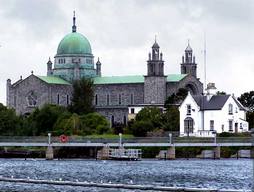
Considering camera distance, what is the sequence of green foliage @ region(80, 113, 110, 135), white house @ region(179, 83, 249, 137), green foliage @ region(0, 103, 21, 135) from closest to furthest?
white house @ region(179, 83, 249, 137), green foliage @ region(0, 103, 21, 135), green foliage @ region(80, 113, 110, 135)

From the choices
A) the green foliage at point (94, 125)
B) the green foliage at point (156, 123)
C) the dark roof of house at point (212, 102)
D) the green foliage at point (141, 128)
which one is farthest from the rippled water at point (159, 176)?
the green foliage at point (94, 125)

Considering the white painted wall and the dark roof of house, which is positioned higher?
the dark roof of house

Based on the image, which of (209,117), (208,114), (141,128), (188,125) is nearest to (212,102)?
(208,114)

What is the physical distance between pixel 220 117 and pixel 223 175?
80.8m

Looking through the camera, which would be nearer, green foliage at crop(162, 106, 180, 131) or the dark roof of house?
the dark roof of house

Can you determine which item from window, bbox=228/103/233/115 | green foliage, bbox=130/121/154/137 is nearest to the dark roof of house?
window, bbox=228/103/233/115

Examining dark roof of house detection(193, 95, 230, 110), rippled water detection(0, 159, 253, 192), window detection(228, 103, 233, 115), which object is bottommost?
rippled water detection(0, 159, 253, 192)

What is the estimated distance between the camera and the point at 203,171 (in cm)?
10956

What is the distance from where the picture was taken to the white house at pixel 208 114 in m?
182

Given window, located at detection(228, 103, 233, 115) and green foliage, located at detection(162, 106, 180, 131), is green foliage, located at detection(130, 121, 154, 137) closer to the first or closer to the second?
green foliage, located at detection(162, 106, 180, 131)

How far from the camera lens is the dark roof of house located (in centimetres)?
18155

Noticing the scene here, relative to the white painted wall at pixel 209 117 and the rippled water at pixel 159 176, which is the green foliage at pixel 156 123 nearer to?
the white painted wall at pixel 209 117

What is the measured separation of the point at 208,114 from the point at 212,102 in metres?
2.07

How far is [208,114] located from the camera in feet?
599
